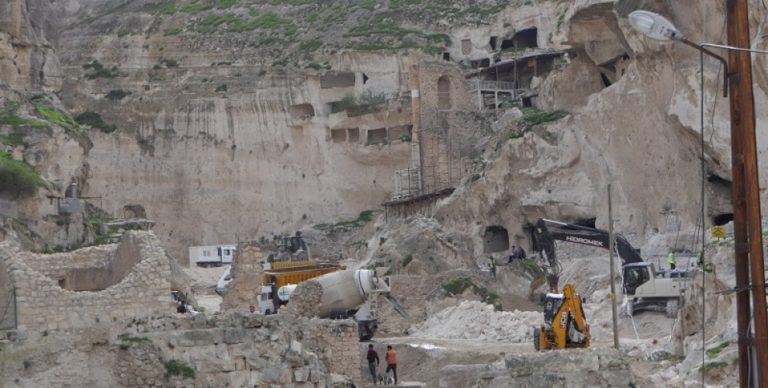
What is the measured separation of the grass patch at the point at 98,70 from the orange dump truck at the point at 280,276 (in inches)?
1666

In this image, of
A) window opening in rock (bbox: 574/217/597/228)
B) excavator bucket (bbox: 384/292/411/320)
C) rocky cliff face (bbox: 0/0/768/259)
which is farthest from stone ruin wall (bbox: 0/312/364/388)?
Result: rocky cliff face (bbox: 0/0/768/259)

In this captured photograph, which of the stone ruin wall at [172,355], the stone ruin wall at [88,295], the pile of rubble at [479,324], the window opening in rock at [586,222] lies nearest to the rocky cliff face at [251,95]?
the window opening in rock at [586,222]

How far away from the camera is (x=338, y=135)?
3275 inches

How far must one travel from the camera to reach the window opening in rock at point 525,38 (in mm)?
85250

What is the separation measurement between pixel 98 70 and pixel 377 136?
52.4 feet

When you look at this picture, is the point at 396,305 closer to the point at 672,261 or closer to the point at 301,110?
the point at 672,261

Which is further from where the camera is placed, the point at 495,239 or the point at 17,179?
the point at 495,239

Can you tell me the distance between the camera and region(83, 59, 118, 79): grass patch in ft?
281

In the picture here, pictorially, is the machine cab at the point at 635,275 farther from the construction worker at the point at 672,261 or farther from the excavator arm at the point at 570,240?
the excavator arm at the point at 570,240

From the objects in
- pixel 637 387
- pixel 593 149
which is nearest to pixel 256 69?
pixel 593 149

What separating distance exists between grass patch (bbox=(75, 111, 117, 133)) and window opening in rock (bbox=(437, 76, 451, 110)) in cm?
Result: 1846

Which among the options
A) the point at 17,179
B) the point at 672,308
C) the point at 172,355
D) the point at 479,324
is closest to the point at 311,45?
the point at 479,324

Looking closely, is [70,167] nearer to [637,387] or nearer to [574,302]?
[574,302]

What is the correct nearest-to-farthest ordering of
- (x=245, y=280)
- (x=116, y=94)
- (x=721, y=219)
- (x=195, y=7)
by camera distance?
(x=245, y=280), (x=721, y=219), (x=116, y=94), (x=195, y=7)
